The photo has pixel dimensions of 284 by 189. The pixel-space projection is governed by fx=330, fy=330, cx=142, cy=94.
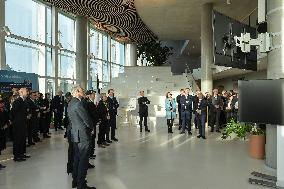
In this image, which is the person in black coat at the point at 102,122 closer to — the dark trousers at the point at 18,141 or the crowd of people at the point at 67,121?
the crowd of people at the point at 67,121

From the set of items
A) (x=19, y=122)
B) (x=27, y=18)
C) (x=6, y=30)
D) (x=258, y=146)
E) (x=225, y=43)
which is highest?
(x=27, y=18)

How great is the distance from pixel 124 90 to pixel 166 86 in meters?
3.07

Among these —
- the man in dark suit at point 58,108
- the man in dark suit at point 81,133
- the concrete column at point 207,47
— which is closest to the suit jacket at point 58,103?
the man in dark suit at point 58,108

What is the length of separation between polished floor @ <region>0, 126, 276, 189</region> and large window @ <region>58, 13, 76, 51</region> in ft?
32.4

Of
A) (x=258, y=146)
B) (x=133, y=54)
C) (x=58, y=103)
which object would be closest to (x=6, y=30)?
(x=58, y=103)

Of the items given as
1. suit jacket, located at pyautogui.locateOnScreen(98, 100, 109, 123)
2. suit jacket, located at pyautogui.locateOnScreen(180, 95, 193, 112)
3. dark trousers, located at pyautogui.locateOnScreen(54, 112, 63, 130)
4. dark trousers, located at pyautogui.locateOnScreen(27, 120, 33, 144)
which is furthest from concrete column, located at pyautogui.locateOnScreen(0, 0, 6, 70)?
suit jacket, located at pyautogui.locateOnScreen(180, 95, 193, 112)

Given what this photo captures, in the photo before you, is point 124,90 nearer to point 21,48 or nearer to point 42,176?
point 21,48

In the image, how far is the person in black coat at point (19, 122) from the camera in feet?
24.4

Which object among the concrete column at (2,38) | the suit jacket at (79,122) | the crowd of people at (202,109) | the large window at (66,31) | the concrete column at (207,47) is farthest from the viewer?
the large window at (66,31)

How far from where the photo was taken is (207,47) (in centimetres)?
1677

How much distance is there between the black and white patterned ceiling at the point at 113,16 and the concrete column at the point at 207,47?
13.9ft

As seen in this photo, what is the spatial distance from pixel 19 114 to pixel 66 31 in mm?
12933

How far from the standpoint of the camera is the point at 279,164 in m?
5.26

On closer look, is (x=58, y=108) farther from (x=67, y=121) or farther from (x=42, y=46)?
(x=67, y=121)
